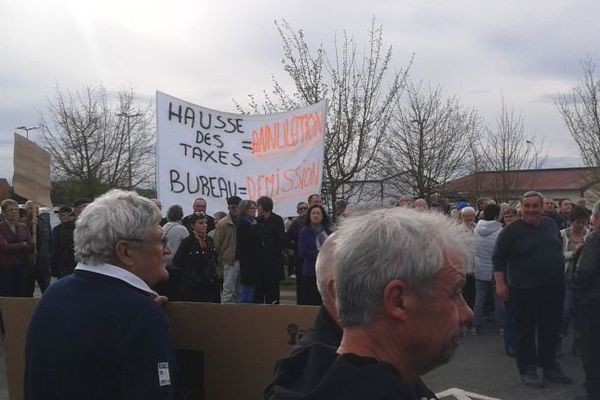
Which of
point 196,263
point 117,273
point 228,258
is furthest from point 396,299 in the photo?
point 228,258

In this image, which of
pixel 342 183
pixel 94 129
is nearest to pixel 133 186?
pixel 94 129

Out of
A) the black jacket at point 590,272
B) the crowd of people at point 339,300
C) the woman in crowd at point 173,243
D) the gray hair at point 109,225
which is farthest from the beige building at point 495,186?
the crowd of people at point 339,300

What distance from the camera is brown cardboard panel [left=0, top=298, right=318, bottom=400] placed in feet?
8.98

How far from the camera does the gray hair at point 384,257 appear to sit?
5.00 ft

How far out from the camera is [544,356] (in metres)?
7.16

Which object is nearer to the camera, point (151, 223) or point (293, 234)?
point (151, 223)

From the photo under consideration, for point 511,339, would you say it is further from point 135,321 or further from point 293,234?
point 135,321

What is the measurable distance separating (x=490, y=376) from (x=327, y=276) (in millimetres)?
6047

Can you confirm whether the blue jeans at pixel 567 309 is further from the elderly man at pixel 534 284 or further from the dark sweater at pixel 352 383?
Answer: the dark sweater at pixel 352 383

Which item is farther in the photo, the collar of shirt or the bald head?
the collar of shirt

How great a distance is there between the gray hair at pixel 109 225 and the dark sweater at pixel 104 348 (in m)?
0.16

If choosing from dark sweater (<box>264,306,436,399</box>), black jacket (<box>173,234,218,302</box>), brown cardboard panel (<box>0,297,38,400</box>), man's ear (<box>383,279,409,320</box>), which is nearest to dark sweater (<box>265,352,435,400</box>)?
dark sweater (<box>264,306,436,399</box>)

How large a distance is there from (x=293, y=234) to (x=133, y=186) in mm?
22501

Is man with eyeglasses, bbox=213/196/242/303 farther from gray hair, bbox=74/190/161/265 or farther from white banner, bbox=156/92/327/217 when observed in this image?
gray hair, bbox=74/190/161/265
